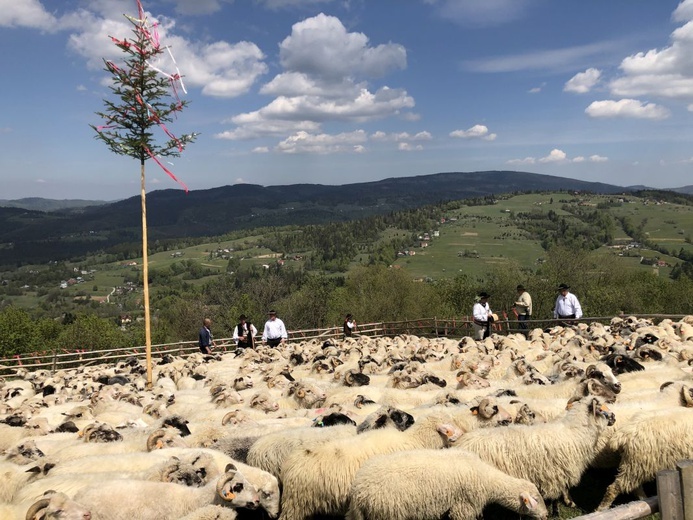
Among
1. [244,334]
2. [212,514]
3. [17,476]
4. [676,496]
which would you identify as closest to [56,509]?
[212,514]

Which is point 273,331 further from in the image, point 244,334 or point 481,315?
point 481,315

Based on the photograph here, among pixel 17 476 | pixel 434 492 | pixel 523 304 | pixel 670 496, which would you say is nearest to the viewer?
pixel 670 496

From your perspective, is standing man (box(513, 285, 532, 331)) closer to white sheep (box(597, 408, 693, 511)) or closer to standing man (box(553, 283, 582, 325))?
standing man (box(553, 283, 582, 325))

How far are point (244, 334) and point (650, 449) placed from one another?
17.7m

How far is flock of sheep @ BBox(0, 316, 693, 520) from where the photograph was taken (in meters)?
5.51

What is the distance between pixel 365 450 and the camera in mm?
6250

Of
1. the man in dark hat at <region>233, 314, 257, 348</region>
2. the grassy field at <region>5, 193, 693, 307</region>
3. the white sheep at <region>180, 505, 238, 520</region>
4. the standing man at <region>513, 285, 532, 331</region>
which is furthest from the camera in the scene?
the grassy field at <region>5, 193, 693, 307</region>

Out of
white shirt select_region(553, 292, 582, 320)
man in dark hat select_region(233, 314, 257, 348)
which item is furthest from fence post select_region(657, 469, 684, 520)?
man in dark hat select_region(233, 314, 257, 348)

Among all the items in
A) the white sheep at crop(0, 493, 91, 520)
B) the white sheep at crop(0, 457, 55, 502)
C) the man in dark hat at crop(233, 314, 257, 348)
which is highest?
Result: the white sheep at crop(0, 493, 91, 520)

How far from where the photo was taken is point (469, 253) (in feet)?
502

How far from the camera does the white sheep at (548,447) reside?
605cm

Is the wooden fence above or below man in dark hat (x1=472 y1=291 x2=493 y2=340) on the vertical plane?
above

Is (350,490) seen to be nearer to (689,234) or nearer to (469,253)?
(469,253)

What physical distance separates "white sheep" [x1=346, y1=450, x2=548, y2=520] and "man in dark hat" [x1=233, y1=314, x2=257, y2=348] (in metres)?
16.2
